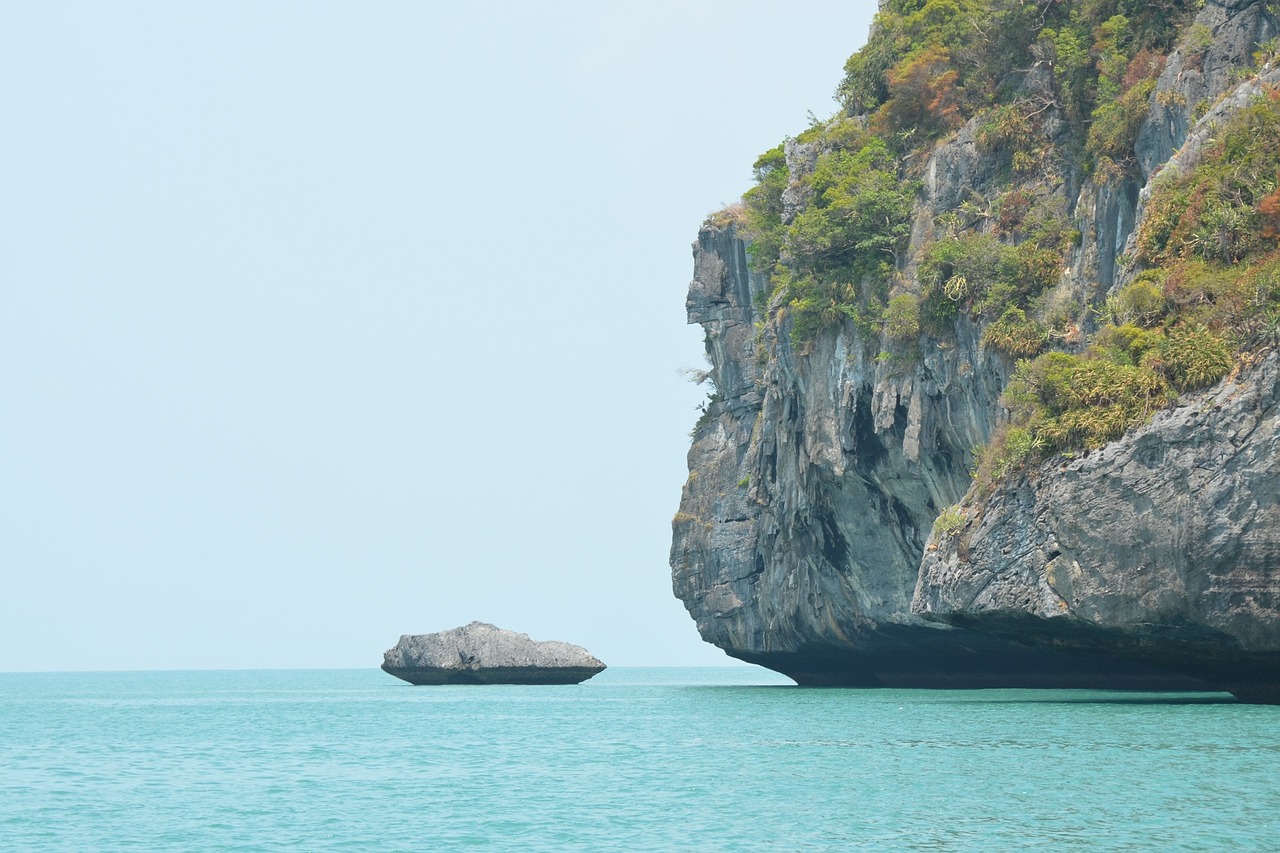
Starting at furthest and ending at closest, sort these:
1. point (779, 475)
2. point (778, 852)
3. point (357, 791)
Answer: point (779, 475), point (357, 791), point (778, 852)

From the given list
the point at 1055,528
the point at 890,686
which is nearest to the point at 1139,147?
the point at 1055,528

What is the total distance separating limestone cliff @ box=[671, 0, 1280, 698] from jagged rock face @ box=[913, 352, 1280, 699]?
0.14 feet

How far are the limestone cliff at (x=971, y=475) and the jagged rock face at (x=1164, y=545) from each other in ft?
0.14

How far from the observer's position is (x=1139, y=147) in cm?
3619

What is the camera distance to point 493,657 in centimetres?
7419

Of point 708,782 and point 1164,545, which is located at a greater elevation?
point 1164,545

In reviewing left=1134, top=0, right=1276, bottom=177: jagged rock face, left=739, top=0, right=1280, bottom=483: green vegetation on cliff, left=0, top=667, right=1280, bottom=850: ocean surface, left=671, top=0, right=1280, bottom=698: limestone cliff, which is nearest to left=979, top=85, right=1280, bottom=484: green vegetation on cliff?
left=739, top=0, right=1280, bottom=483: green vegetation on cliff

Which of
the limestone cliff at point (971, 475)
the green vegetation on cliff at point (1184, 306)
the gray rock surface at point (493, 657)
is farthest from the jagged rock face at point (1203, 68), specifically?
the gray rock surface at point (493, 657)

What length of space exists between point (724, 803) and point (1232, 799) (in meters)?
7.00

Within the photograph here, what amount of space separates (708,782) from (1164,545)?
10.5 metres

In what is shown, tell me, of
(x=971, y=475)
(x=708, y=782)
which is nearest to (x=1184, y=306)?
(x=971, y=475)

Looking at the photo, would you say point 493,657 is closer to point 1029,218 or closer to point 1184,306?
point 1029,218

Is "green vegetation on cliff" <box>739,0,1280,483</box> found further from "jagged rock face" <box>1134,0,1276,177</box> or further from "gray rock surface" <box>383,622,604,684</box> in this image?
"gray rock surface" <box>383,622,604,684</box>

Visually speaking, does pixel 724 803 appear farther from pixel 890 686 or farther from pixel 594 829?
pixel 890 686
